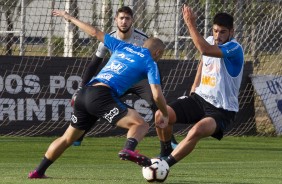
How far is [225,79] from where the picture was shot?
11.4 meters

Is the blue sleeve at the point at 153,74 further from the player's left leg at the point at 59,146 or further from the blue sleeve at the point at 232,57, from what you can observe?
the blue sleeve at the point at 232,57

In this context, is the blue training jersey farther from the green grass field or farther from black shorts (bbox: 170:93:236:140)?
black shorts (bbox: 170:93:236:140)

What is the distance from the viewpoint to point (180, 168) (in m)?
13.1

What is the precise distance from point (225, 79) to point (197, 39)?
0.70 meters

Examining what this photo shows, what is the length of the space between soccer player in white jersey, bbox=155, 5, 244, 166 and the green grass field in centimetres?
54

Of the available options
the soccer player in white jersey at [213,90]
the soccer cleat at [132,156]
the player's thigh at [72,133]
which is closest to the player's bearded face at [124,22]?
the soccer player in white jersey at [213,90]

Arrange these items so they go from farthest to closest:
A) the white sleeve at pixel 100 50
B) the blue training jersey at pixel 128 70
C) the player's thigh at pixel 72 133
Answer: the white sleeve at pixel 100 50, the player's thigh at pixel 72 133, the blue training jersey at pixel 128 70

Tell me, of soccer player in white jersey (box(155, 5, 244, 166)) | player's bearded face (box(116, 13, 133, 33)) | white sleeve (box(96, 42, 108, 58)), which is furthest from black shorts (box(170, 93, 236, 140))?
white sleeve (box(96, 42, 108, 58))

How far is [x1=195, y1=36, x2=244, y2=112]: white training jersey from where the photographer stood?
37.3ft

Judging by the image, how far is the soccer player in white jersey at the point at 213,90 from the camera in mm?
10969

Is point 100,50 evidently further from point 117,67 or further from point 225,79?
point 117,67

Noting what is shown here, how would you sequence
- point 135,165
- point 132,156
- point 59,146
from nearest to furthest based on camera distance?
point 132,156 < point 59,146 < point 135,165

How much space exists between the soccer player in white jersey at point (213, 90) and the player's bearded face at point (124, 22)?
2829mm

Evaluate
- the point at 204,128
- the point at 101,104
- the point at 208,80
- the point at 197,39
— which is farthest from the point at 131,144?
the point at 208,80
